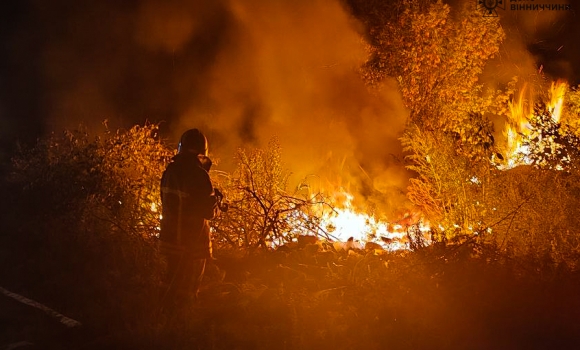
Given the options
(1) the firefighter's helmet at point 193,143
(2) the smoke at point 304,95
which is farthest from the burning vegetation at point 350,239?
(1) the firefighter's helmet at point 193,143

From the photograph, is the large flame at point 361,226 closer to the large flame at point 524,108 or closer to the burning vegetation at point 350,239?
the burning vegetation at point 350,239

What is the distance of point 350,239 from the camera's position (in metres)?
8.15

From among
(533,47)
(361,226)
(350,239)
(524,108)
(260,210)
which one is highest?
(533,47)

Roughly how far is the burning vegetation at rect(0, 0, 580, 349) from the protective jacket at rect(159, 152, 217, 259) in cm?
67

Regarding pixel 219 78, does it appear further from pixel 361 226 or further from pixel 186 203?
pixel 186 203

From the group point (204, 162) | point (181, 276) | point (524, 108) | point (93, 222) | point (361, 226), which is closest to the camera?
point (181, 276)

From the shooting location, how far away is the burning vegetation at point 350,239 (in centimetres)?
511

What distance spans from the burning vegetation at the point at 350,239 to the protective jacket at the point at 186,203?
67cm

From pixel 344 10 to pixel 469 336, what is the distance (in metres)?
9.47

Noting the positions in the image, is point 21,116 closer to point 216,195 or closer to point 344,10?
point 344,10

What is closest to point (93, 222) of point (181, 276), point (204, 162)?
point (181, 276)

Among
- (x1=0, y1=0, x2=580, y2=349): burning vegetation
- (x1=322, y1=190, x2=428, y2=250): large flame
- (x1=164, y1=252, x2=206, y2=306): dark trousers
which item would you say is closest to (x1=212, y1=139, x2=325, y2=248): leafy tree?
(x1=0, y1=0, x2=580, y2=349): burning vegetation

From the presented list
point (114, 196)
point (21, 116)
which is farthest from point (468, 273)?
point (21, 116)

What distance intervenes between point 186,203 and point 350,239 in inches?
146
